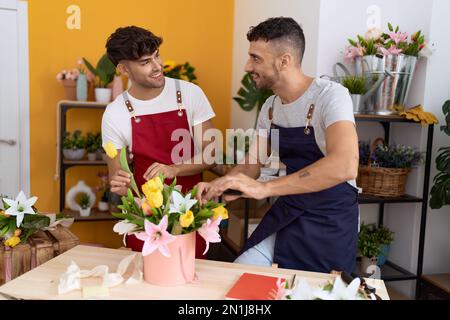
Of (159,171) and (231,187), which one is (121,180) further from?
(231,187)

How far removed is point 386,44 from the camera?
289 centimetres

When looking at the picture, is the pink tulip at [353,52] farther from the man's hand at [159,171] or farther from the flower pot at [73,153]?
the flower pot at [73,153]

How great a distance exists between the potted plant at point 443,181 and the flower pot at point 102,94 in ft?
7.83

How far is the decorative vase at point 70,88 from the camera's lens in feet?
12.1

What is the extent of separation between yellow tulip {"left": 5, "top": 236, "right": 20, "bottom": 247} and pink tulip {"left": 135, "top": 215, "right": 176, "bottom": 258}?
Answer: 2.03 feet

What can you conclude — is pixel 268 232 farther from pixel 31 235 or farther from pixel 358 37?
pixel 358 37

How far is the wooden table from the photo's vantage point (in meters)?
1.32

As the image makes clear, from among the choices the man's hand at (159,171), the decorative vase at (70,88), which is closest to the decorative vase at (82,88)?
the decorative vase at (70,88)

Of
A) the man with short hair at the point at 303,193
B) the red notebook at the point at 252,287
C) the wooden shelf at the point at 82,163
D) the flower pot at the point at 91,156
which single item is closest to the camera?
the red notebook at the point at 252,287

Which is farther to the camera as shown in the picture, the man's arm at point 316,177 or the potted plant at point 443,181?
the potted plant at point 443,181

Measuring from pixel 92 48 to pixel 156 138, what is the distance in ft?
6.23

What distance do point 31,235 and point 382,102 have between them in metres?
2.14
